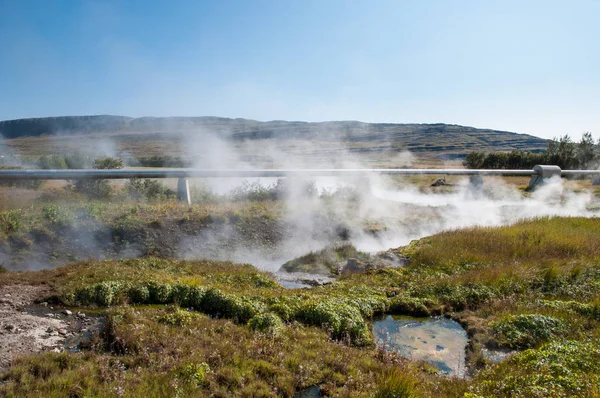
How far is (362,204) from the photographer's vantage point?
1770 centimetres

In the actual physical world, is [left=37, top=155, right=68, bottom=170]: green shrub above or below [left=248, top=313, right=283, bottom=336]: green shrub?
above

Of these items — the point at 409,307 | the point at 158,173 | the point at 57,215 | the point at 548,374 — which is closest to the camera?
the point at 548,374

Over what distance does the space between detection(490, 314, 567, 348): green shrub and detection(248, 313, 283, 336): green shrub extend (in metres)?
3.68

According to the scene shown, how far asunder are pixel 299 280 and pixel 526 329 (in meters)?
5.23

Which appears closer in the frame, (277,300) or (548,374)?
(548,374)

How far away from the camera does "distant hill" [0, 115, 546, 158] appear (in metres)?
139

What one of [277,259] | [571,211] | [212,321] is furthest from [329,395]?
[571,211]

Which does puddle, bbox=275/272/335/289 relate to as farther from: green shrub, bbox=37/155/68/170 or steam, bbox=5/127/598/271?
green shrub, bbox=37/155/68/170

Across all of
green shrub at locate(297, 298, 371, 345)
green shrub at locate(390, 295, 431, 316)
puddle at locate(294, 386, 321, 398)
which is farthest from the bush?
puddle at locate(294, 386, 321, 398)

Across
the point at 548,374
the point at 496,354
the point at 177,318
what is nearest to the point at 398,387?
the point at 548,374

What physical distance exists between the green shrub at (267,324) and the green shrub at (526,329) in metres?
3.68

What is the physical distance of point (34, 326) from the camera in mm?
5777

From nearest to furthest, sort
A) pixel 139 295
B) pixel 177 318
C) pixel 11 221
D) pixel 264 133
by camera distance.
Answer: pixel 177 318 < pixel 139 295 < pixel 11 221 < pixel 264 133

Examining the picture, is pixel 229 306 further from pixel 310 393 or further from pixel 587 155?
pixel 587 155
